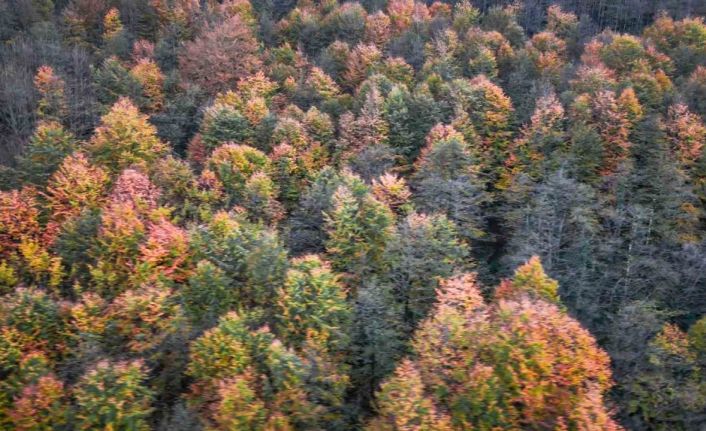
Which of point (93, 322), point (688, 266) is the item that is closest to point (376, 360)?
point (93, 322)

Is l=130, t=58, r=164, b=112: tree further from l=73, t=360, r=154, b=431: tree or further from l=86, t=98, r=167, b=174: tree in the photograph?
l=73, t=360, r=154, b=431: tree

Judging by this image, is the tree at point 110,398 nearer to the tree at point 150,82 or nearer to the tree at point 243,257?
the tree at point 243,257

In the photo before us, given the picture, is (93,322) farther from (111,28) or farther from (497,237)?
(111,28)

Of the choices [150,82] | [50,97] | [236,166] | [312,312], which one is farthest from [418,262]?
[150,82]

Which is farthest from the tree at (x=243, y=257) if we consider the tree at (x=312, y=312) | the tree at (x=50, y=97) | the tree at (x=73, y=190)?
the tree at (x=50, y=97)

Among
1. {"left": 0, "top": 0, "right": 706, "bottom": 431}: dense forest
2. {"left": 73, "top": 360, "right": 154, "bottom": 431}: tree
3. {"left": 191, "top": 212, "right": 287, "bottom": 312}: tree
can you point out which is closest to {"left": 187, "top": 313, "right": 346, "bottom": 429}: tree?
{"left": 0, "top": 0, "right": 706, "bottom": 431}: dense forest
